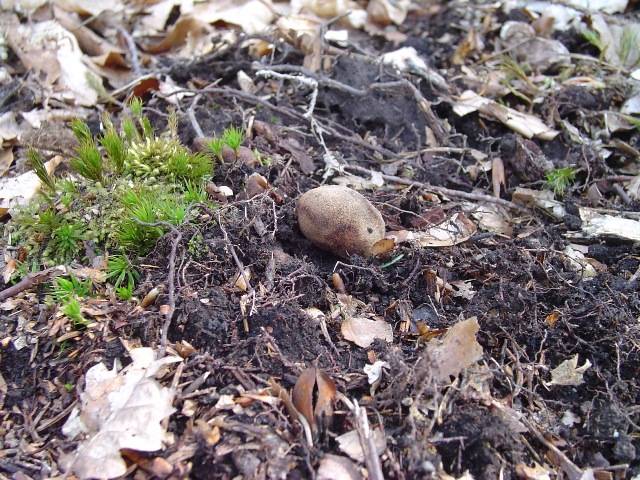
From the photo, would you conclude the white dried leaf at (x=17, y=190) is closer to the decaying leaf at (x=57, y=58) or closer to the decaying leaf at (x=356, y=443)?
the decaying leaf at (x=57, y=58)

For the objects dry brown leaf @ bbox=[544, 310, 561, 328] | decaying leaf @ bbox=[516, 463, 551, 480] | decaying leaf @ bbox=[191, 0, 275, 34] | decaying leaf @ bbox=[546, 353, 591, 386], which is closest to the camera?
decaying leaf @ bbox=[516, 463, 551, 480]

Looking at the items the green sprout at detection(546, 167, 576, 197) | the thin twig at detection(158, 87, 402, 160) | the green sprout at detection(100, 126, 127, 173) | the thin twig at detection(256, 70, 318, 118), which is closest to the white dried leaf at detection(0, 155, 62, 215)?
the green sprout at detection(100, 126, 127, 173)

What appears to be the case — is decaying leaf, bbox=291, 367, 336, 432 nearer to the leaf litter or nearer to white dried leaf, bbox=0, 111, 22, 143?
the leaf litter

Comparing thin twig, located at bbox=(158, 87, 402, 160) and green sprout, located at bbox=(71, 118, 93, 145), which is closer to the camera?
green sprout, located at bbox=(71, 118, 93, 145)

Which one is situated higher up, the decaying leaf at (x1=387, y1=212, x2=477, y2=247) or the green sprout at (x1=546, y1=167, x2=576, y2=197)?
the decaying leaf at (x1=387, y1=212, x2=477, y2=247)

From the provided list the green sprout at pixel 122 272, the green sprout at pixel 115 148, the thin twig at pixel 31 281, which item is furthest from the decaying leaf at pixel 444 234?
the thin twig at pixel 31 281

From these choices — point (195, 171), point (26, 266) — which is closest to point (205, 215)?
point (195, 171)
